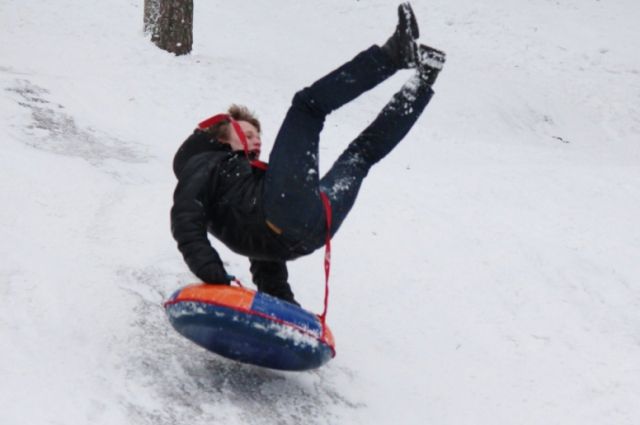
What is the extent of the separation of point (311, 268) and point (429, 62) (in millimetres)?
2213

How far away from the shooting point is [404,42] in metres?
3.46

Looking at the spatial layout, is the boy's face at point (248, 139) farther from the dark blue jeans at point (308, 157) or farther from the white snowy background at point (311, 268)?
the white snowy background at point (311, 268)

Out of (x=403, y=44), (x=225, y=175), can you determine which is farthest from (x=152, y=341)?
(x=403, y=44)

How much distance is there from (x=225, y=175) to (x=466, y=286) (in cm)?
229

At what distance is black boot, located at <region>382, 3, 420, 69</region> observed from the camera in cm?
346

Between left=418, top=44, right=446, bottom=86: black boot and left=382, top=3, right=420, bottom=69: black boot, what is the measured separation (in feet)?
0.49

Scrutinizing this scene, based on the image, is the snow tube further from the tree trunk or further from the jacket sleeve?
the tree trunk

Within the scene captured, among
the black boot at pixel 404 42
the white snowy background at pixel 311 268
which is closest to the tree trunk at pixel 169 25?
the white snowy background at pixel 311 268

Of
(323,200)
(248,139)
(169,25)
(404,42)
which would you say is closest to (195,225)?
(323,200)

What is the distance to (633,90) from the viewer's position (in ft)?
48.4

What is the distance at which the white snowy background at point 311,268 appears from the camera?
3.51 meters

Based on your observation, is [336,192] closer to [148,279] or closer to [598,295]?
[148,279]

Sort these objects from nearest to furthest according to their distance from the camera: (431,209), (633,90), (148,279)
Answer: (148,279) → (431,209) → (633,90)

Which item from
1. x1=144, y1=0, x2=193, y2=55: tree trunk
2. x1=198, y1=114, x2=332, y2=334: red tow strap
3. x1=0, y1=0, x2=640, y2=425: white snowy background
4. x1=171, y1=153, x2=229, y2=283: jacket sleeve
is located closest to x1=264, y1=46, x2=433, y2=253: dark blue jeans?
x1=198, y1=114, x2=332, y2=334: red tow strap
